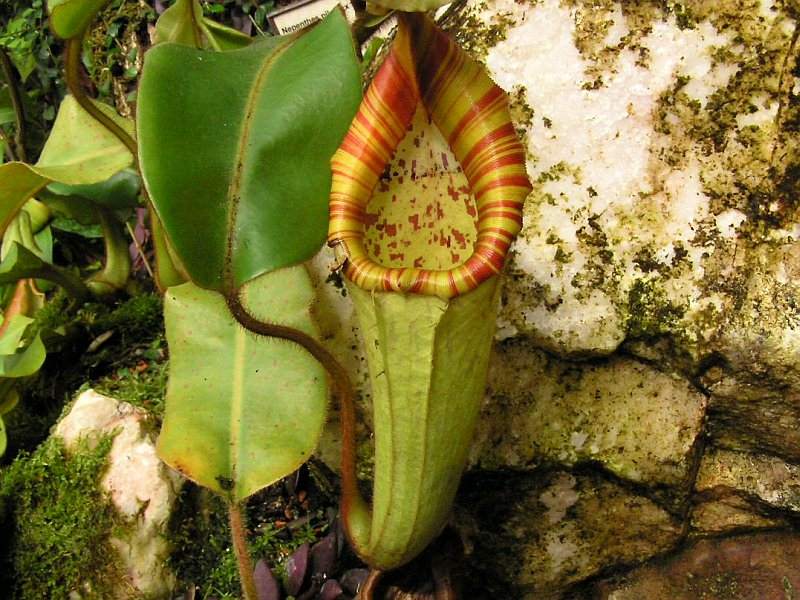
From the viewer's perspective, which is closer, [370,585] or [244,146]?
[244,146]

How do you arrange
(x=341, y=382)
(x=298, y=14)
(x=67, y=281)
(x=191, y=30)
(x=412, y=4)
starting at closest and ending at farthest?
(x=412, y=4)
(x=341, y=382)
(x=191, y=30)
(x=298, y=14)
(x=67, y=281)

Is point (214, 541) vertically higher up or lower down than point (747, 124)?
lower down

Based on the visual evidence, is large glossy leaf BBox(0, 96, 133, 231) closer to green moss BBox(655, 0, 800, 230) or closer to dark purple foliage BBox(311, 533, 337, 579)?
dark purple foliage BBox(311, 533, 337, 579)

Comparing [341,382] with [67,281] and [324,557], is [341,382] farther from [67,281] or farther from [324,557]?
[67,281]

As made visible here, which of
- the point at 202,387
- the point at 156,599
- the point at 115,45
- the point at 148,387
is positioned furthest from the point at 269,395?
the point at 115,45

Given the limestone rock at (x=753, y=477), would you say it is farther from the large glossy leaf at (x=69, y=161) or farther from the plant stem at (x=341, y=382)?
the large glossy leaf at (x=69, y=161)

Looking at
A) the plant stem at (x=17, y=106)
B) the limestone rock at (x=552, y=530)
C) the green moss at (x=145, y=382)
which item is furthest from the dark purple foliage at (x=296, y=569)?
the plant stem at (x=17, y=106)

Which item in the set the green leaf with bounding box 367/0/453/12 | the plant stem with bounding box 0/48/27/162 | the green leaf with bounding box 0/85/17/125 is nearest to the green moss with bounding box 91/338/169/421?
the plant stem with bounding box 0/48/27/162

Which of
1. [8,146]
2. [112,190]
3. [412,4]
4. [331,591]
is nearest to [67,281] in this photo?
[112,190]
